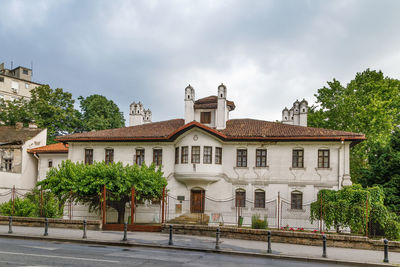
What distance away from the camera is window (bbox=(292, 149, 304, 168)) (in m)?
25.1

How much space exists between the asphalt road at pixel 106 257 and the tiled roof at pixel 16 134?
2420cm

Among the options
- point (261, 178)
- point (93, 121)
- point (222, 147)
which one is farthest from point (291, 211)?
point (93, 121)

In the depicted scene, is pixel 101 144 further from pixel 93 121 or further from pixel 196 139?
pixel 93 121

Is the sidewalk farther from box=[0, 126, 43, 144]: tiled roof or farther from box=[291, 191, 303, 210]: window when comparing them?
box=[0, 126, 43, 144]: tiled roof

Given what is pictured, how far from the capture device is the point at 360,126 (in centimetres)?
3241

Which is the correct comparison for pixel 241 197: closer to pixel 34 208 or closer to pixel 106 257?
pixel 34 208

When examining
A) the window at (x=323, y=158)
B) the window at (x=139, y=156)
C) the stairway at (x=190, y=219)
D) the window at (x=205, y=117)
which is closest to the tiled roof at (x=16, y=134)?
the window at (x=139, y=156)

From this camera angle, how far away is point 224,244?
49.1ft

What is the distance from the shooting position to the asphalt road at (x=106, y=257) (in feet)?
33.6

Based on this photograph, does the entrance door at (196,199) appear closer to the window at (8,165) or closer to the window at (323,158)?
the window at (323,158)

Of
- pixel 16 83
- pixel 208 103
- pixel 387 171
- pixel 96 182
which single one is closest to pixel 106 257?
pixel 96 182

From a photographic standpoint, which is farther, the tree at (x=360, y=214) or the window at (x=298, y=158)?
the window at (x=298, y=158)

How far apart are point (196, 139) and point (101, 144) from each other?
8.11m

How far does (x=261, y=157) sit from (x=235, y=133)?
8.51 feet
